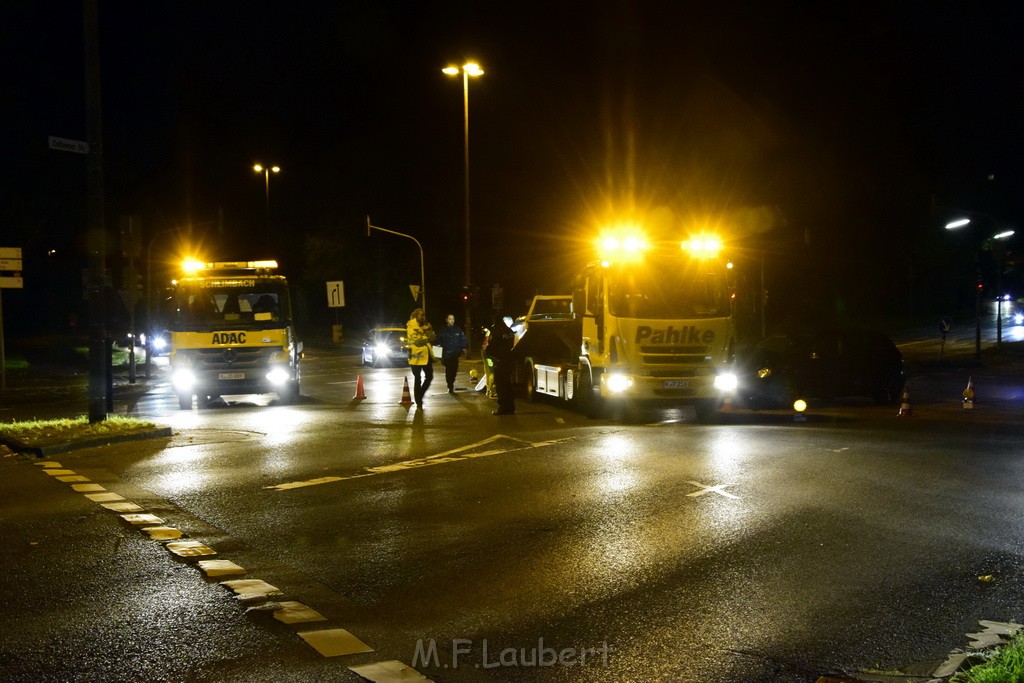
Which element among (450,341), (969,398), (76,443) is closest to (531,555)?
(76,443)

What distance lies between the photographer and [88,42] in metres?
15.6

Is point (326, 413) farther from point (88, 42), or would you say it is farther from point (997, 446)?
point (997, 446)

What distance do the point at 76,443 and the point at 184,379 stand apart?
24.7 ft

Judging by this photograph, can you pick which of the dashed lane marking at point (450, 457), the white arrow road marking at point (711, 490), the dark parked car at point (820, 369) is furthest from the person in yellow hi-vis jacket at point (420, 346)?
the white arrow road marking at point (711, 490)

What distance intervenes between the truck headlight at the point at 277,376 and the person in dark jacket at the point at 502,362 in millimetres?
5039

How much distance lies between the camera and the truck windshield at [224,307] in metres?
21.9

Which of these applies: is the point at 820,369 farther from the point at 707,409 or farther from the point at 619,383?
the point at 619,383

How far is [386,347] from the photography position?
42250 mm

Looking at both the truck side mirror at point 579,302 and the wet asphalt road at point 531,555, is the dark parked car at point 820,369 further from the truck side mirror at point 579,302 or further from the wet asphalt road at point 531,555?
the wet asphalt road at point 531,555

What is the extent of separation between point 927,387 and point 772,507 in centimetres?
1969

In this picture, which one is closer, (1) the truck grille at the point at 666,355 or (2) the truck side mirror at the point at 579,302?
(1) the truck grille at the point at 666,355

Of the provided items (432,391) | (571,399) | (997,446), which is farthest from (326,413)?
(997,446)

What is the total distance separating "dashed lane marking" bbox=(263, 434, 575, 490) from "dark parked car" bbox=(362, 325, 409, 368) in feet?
88.7

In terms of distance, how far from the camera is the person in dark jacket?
62.2ft
